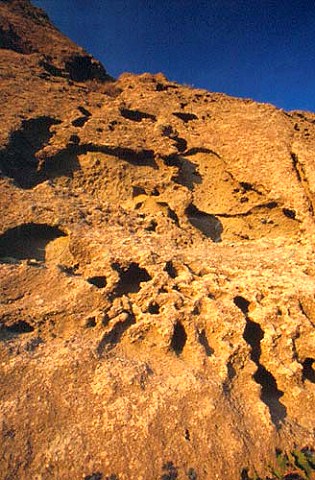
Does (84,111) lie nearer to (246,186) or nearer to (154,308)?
(246,186)

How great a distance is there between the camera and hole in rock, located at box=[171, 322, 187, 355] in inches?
154

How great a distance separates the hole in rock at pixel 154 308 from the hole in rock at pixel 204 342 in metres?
0.60

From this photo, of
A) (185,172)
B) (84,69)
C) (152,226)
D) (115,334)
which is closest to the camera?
(115,334)

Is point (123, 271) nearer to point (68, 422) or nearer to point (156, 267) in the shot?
point (156, 267)

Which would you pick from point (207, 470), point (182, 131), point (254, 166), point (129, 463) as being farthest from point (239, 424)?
point (182, 131)

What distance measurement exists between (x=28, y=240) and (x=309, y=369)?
418 centimetres

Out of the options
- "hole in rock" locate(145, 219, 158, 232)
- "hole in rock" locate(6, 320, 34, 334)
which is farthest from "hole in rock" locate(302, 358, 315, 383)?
"hole in rock" locate(6, 320, 34, 334)

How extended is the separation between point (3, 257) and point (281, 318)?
3767 millimetres

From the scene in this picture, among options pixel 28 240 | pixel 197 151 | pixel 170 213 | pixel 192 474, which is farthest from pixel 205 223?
pixel 192 474

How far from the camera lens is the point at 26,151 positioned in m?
5.73

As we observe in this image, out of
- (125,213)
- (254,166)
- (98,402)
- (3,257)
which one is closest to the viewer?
(98,402)

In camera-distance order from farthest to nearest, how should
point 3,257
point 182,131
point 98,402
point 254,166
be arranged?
point 182,131 < point 254,166 < point 3,257 < point 98,402

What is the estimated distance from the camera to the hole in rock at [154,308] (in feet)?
13.7

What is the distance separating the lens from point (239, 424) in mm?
3301
